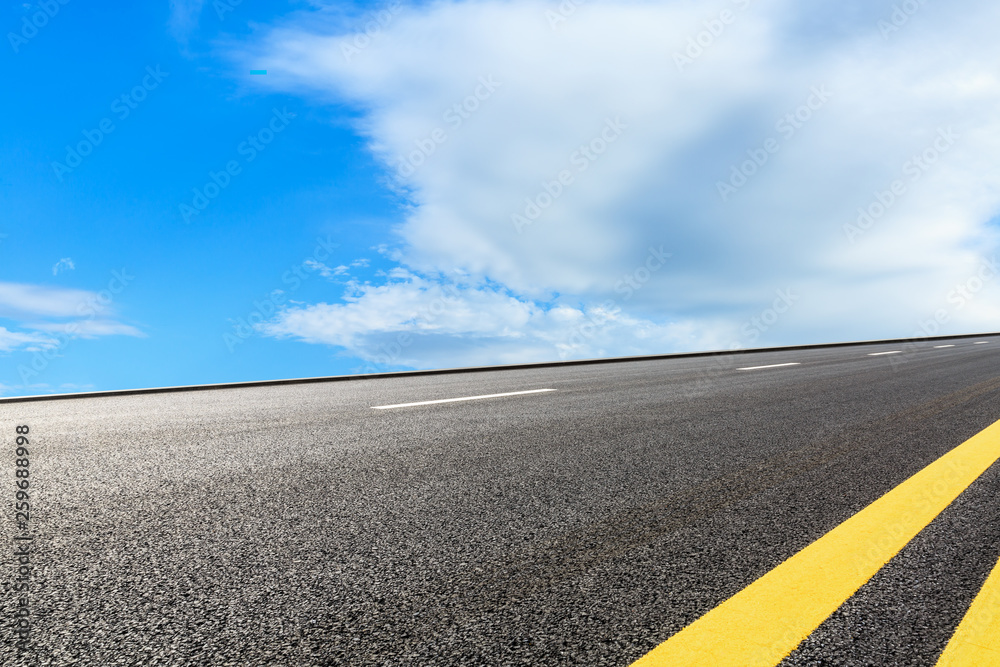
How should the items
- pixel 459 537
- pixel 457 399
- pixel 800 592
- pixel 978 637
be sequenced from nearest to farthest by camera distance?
1. pixel 978 637
2. pixel 800 592
3. pixel 459 537
4. pixel 457 399

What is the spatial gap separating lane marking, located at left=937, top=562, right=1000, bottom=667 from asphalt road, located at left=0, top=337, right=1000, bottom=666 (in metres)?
0.03

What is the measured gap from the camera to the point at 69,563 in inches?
73.4

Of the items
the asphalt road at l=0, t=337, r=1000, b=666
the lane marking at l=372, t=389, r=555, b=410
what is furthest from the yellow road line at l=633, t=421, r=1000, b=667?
the lane marking at l=372, t=389, r=555, b=410

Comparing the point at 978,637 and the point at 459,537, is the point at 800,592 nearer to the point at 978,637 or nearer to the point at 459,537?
the point at 978,637

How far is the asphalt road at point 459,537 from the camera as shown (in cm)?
140

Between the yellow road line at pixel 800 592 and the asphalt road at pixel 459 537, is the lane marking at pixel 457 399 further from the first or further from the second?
the yellow road line at pixel 800 592

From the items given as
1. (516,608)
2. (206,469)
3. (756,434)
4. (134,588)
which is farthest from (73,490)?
(756,434)

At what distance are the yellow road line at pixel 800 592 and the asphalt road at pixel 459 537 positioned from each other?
4 cm

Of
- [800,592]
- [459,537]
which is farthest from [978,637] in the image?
[459,537]

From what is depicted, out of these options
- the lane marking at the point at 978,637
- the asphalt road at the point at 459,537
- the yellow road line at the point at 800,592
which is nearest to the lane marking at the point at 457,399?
the asphalt road at the point at 459,537

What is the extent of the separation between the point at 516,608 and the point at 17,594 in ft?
4.56

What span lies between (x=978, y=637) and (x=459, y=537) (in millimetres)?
1427

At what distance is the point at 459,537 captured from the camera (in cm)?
205

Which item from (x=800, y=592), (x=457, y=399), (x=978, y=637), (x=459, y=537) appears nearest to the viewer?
(x=978, y=637)
